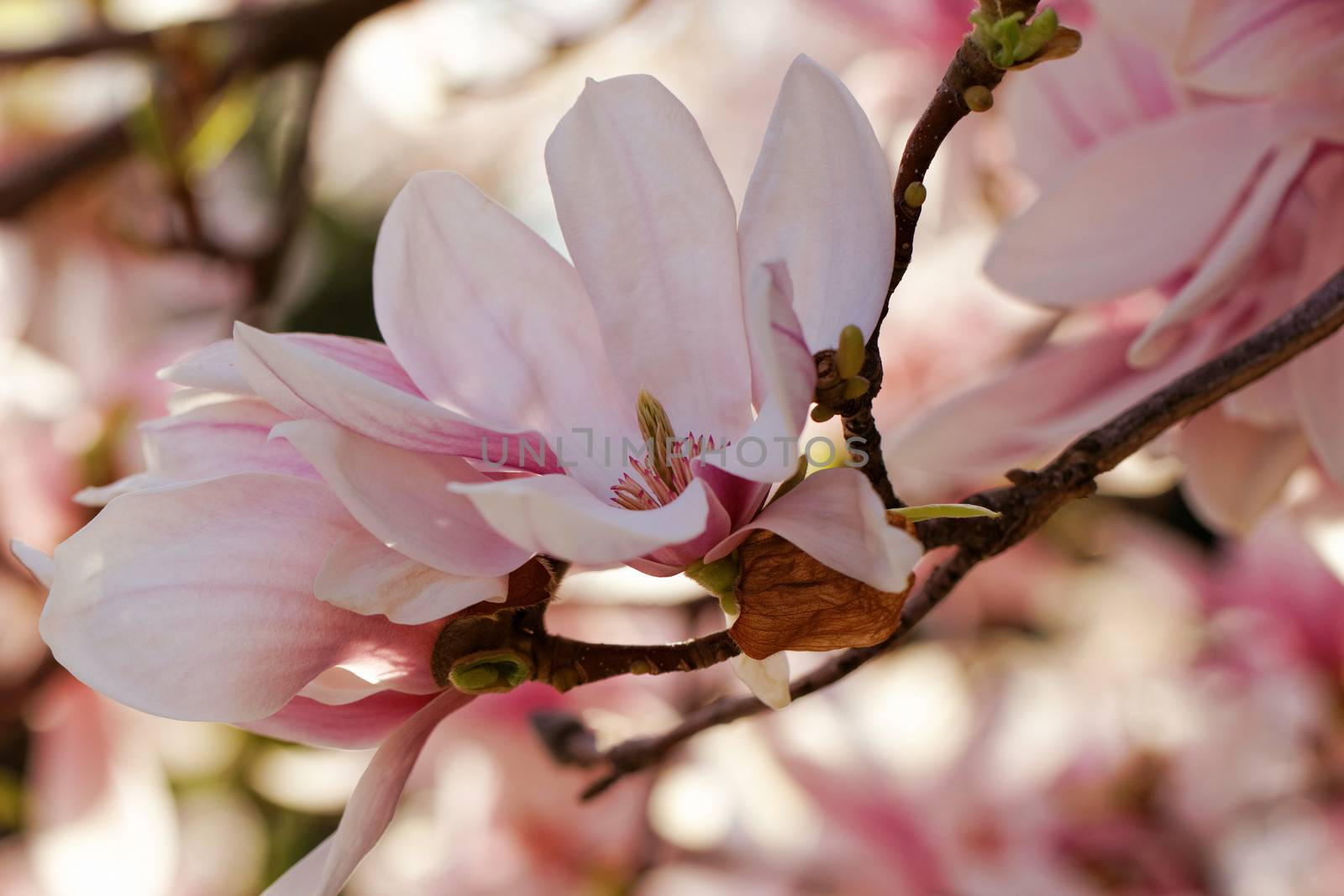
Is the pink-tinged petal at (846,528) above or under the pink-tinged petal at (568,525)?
under

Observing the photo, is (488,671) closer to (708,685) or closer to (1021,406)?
(1021,406)

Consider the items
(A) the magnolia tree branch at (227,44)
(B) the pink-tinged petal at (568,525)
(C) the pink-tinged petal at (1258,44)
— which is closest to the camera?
(B) the pink-tinged petal at (568,525)

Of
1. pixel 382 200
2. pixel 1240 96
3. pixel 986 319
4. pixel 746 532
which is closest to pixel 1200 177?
pixel 1240 96

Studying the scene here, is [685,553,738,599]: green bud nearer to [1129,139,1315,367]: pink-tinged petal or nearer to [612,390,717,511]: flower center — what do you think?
[612,390,717,511]: flower center

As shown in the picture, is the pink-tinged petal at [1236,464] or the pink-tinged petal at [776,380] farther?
the pink-tinged petal at [1236,464]

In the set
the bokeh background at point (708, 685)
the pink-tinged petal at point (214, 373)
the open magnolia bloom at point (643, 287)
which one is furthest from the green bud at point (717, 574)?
the bokeh background at point (708, 685)

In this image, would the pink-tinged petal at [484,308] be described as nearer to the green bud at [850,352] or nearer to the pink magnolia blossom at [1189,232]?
the green bud at [850,352]
